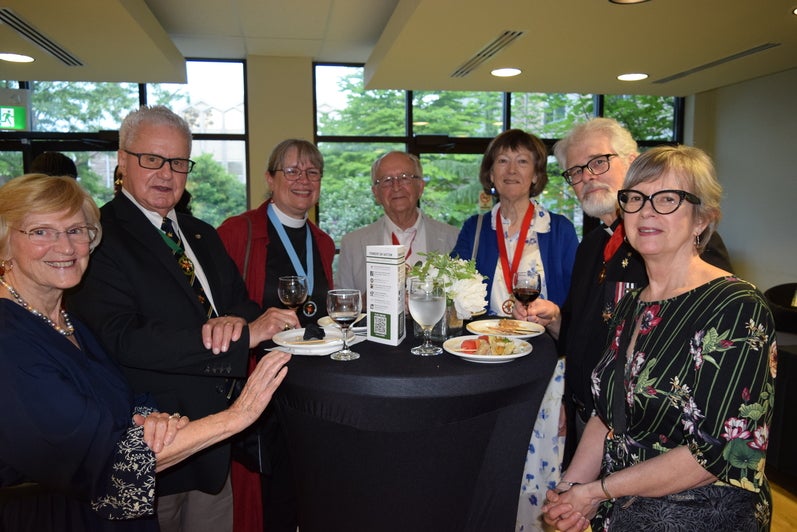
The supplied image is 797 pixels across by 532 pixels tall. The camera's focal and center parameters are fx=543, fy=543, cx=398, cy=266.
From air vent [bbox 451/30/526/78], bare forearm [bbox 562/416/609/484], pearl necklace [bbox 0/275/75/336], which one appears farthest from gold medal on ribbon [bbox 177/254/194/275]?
air vent [bbox 451/30/526/78]

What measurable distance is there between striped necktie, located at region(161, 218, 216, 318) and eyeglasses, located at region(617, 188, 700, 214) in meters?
1.46

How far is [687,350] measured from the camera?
1436 mm

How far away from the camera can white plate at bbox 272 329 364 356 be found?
1.64 metres

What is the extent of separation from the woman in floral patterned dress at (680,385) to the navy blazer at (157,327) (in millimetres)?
1145

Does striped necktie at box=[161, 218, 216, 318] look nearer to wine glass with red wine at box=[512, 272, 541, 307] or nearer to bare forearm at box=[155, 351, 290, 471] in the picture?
bare forearm at box=[155, 351, 290, 471]

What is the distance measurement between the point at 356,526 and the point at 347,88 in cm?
647

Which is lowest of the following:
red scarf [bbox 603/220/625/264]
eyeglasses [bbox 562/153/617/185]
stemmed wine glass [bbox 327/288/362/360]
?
stemmed wine glass [bbox 327/288/362/360]

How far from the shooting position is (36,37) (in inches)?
177

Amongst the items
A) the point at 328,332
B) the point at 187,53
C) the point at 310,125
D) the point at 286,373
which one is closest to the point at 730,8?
the point at 328,332

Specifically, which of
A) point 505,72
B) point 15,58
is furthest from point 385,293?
point 15,58

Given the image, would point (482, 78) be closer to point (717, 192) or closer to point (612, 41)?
point (612, 41)

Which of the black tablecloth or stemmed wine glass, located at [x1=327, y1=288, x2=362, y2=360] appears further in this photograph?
stemmed wine glass, located at [x1=327, y1=288, x2=362, y2=360]

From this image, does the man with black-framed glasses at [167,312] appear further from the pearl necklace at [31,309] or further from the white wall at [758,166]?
the white wall at [758,166]

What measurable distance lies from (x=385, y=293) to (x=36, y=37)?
4.49 m
